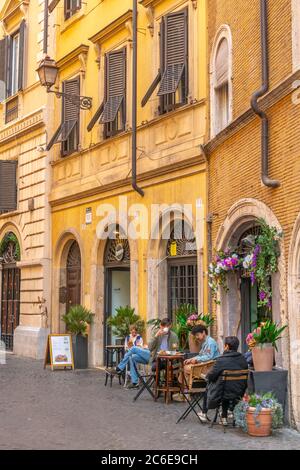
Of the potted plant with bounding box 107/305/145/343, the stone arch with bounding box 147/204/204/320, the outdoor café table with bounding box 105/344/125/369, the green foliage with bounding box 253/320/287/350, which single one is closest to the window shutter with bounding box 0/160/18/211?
the stone arch with bounding box 147/204/204/320

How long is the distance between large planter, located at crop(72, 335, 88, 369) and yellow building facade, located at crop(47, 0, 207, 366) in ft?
0.89

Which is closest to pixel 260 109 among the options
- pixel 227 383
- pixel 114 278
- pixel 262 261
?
pixel 262 261

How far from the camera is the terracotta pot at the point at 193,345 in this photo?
1170 cm

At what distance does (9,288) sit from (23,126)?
17.3 feet

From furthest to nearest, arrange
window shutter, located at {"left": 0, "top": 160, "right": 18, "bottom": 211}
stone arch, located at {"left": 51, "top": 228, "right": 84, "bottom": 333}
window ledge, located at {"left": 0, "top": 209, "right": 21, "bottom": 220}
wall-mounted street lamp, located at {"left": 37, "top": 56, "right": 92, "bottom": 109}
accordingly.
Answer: window shutter, located at {"left": 0, "top": 160, "right": 18, "bottom": 211}, window ledge, located at {"left": 0, "top": 209, "right": 21, "bottom": 220}, stone arch, located at {"left": 51, "top": 228, "right": 84, "bottom": 333}, wall-mounted street lamp, located at {"left": 37, "top": 56, "right": 92, "bottom": 109}

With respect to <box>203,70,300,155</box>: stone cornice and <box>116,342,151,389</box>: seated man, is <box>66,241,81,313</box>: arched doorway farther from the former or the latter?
<box>203,70,300,155</box>: stone cornice

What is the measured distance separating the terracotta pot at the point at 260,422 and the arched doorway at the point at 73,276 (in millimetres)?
10116

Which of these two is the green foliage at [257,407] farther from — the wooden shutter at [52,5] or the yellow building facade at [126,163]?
the wooden shutter at [52,5]

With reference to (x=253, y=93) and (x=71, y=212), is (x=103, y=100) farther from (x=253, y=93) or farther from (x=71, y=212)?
(x=253, y=93)

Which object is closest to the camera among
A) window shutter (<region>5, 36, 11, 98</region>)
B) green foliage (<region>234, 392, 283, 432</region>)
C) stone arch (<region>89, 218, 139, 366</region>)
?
green foliage (<region>234, 392, 283, 432</region>)

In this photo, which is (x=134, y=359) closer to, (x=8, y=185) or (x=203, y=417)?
(x=203, y=417)

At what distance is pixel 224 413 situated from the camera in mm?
9102

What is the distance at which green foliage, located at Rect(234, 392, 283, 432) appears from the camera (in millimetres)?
8750

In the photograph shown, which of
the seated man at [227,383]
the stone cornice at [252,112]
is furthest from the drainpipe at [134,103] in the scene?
the seated man at [227,383]
